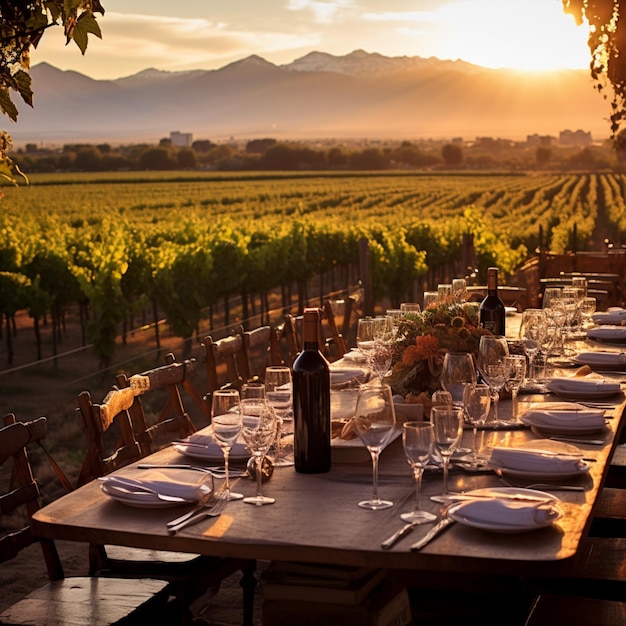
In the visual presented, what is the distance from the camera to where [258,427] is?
245 cm

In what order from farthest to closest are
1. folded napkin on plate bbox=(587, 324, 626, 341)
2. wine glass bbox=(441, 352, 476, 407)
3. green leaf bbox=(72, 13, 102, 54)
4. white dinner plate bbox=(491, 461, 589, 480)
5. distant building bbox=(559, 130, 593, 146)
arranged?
1. distant building bbox=(559, 130, 593, 146)
2. folded napkin on plate bbox=(587, 324, 626, 341)
3. wine glass bbox=(441, 352, 476, 407)
4. white dinner plate bbox=(491, 461, 589, 480)
5. green leaf bbox=(72, 13, 102, 54)

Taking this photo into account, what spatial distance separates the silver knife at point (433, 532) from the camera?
2176mm

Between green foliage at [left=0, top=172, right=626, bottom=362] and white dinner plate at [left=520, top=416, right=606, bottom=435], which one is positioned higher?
white dinner plate at [left=520, top=416, right=606, bottom=435]

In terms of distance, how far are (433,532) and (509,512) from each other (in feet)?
0.56

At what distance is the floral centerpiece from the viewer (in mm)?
3443

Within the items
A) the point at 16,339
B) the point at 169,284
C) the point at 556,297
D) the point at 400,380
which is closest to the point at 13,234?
the point at 16,339

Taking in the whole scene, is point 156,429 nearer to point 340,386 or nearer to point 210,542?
point 340,386

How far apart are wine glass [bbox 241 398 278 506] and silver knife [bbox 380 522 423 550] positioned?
37 cm

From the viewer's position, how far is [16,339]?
16.8 m

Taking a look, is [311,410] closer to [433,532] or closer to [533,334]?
[433,532]

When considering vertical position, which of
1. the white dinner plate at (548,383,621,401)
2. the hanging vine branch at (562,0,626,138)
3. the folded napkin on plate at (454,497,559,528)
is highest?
the hanging vine branch at (562,0,626,138)

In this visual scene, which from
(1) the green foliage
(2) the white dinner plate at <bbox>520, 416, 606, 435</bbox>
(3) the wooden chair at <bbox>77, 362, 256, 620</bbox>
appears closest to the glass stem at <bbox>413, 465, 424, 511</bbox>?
(2) the white dinner plate at <bbox>520, 416, 606, 435</bbox>

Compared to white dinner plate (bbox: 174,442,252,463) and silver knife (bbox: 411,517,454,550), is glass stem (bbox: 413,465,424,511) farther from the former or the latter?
white dinner plate (bbox: 174,442,252,463)

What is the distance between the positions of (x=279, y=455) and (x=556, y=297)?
2.52m
